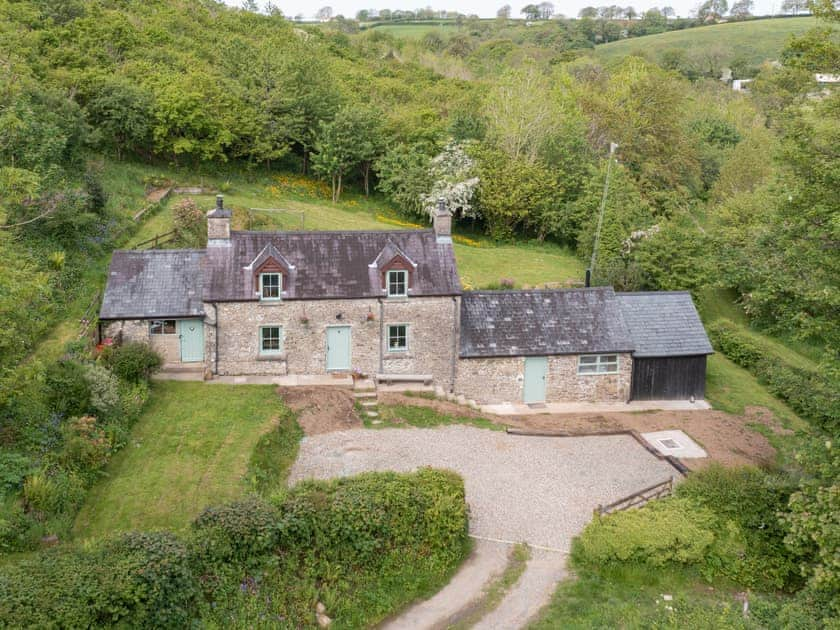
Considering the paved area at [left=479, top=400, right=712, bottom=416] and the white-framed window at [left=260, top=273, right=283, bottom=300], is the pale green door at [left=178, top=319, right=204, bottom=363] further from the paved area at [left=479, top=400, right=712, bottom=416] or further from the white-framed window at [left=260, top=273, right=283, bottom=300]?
the paved area at [left=479, top=400, right=712, bottom=416]

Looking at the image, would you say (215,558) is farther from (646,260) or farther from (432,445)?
(646,260)

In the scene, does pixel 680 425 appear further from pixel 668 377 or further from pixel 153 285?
pixel 153 285

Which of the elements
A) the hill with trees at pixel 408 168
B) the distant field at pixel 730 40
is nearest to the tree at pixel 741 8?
the distant field at pixel 730 40

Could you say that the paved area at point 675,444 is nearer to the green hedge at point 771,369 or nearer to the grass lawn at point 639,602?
the green hedge at point 771,369

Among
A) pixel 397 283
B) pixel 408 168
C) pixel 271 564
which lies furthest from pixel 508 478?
pixel 408 168

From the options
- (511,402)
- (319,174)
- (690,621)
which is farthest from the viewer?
(319,174)

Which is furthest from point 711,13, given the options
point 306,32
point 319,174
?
point 319,174
